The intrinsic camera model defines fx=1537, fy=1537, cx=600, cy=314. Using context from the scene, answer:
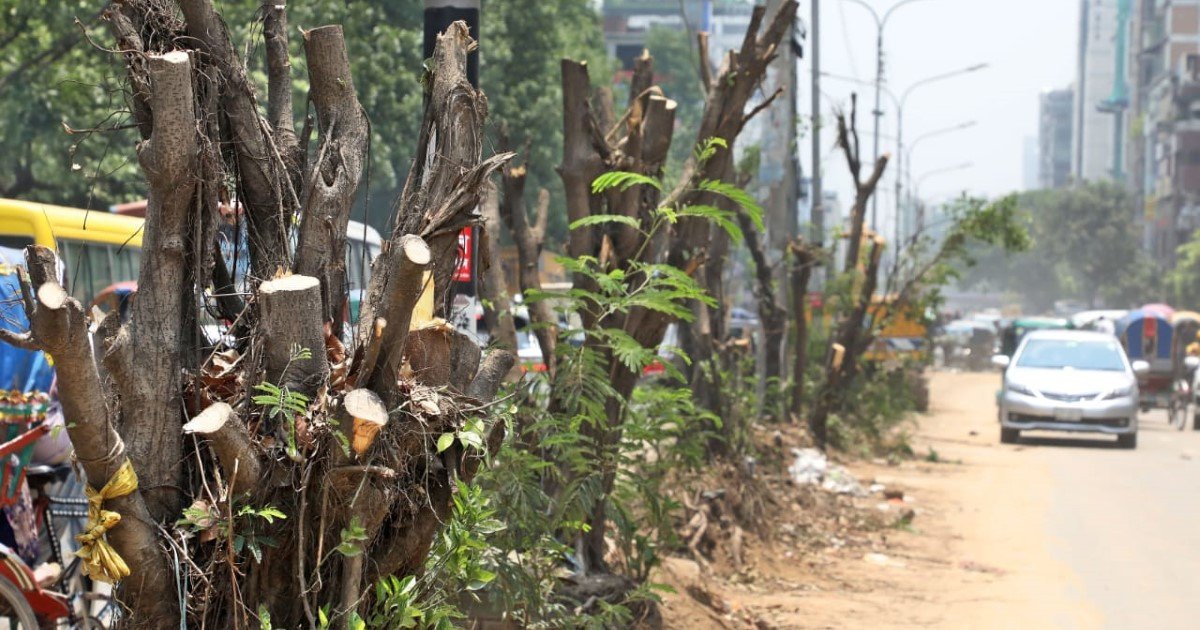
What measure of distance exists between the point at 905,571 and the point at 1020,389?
10.8 meters

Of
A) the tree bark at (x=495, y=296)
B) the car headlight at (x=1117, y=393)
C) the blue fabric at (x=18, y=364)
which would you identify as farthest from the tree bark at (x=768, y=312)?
the blue fabric at (x=18, y=364)

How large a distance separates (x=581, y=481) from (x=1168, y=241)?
3912 inches

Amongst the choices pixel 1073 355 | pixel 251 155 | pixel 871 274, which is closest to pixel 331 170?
pixel 251 155

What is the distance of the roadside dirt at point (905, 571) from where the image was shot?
8547 mm

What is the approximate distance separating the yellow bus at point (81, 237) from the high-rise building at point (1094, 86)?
15482 cm

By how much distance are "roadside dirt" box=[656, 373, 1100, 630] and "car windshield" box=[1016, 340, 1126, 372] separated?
5243 millimetres

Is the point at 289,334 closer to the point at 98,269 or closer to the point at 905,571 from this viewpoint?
the point at 905,571

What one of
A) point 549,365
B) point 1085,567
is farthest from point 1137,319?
point 549,365

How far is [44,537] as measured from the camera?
23.0 ft

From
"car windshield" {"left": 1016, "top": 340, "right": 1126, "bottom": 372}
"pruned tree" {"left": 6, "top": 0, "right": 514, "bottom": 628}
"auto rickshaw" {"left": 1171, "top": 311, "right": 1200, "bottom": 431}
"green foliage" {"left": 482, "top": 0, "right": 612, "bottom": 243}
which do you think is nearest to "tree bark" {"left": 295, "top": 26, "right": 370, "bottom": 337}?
"pruned tree" {"left": 6, "top": 0, "right": 514, "bottom": 628}

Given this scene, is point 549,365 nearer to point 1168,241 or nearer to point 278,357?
point 278,357

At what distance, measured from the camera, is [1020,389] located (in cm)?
2081

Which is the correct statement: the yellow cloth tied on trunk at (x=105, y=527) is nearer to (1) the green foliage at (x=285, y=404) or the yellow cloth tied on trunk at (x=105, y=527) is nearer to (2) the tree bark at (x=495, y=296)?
(1) the green foliage at (x=285, y=404)

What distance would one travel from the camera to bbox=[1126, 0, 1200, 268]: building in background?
307 feet
